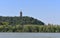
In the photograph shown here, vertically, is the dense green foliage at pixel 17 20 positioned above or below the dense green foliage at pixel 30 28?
above

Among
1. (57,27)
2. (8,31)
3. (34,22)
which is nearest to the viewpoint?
(57,27)

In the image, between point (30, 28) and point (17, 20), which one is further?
point (17, 20)

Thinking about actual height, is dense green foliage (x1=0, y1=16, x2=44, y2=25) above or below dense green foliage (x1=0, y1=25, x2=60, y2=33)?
above

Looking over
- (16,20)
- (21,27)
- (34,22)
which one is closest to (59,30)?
(21,27)

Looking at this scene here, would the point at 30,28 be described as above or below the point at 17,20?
below

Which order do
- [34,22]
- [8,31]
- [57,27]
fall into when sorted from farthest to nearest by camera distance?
1. [34,22]
2. [8,31]
3. [57,27]

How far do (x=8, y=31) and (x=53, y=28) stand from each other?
8434 millimetres

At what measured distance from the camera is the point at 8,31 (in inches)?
1688

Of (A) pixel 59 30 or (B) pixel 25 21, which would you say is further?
(B) pixel 25 21

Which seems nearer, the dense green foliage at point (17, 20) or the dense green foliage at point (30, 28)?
the dense green foliage at point (30, 28)

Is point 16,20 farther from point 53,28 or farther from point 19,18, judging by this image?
point 53,28

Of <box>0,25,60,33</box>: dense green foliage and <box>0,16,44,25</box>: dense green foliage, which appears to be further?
<box>0,16,44,25</box>: dense green foliage

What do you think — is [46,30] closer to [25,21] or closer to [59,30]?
[59,30]

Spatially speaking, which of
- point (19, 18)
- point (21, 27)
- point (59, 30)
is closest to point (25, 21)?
point (19, 18)
